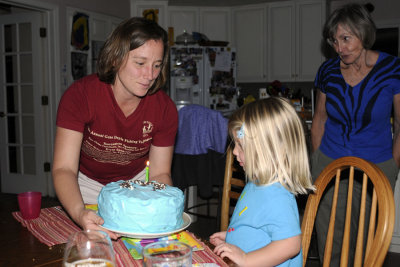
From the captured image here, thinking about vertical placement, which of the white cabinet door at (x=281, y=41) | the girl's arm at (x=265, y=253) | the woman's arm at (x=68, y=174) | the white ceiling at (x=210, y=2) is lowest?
the girl's arm at (x=265, y=253)

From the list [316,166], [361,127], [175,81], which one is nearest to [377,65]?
[361,127]

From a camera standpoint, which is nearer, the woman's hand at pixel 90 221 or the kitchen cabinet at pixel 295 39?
the woman's hand at pixel 90 221

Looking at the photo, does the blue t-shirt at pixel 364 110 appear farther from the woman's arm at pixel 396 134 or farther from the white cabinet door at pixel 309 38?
the white cabinet door at pixel 309 38

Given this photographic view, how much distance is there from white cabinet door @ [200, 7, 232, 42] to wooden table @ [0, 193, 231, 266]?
16.9 ft

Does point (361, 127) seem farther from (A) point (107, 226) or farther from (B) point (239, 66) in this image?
(B) point (239, 66)

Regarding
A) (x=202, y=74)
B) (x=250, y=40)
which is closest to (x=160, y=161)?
(x=202, y=74)

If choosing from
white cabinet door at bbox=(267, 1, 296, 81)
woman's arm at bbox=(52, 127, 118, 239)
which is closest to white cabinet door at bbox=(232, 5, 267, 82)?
white cabinet door at bbox=(267, 1, 296, 81)

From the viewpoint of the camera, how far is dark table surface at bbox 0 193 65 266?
100 centimetres

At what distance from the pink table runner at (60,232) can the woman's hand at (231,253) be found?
17mm

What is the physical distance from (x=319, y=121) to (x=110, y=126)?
1.18 metres

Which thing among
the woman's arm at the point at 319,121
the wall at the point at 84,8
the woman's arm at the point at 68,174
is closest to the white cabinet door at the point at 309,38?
the wall at the point at 84,8

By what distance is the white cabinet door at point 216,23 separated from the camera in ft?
19.8

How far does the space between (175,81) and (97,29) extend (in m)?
1.24

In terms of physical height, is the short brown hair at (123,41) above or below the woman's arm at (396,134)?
above
